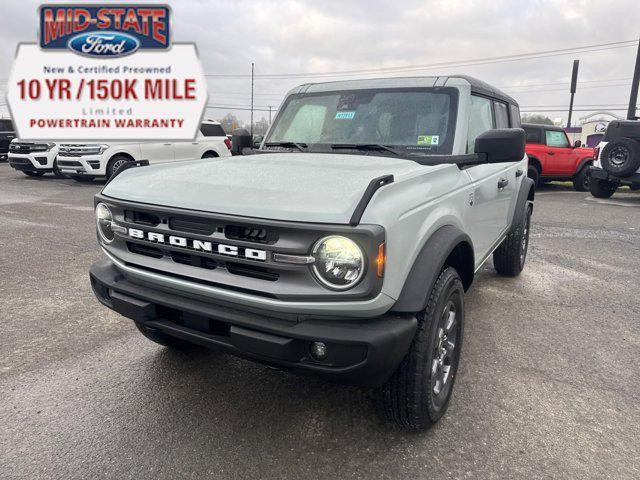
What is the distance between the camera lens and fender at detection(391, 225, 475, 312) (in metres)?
1.99

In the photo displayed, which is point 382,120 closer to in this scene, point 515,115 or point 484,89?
point 484,89

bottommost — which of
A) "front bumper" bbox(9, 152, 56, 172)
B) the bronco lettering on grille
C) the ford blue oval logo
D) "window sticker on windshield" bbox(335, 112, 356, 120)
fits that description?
"front bumper" bbox(9, 152, 56, 172)

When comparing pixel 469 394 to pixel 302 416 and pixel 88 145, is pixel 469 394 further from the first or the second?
pixel 88 145

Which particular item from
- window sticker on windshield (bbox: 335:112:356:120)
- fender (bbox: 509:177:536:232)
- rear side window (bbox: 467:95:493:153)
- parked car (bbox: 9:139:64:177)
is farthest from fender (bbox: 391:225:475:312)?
parked car (bbox: 9:139:64:177)

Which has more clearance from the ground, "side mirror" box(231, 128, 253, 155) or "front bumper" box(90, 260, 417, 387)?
"side mirror" box(231, 128, 253, 155)

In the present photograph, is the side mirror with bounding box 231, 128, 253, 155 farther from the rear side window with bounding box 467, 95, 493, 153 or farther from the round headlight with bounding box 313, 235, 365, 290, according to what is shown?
the round headlight with bounding box 313, 235, 365, 290

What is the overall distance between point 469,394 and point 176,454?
5.41 ft

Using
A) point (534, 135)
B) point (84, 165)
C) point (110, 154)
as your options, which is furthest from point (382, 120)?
point (534, 135)

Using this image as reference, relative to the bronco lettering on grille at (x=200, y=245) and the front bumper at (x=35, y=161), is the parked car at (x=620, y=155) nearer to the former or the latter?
the bronco lettering on grille at (x=200, y=245)

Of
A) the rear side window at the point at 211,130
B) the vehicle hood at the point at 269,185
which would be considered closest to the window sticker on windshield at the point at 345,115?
the vehicle hood at the point at 269,185

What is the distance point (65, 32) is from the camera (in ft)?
41.0

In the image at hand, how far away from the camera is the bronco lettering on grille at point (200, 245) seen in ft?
6.44

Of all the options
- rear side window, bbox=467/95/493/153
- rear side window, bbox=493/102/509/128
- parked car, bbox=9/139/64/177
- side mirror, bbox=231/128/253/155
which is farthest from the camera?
Answer: parked car, bbox=9/139/64/177

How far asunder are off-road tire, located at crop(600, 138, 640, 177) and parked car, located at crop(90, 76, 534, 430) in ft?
32.0
